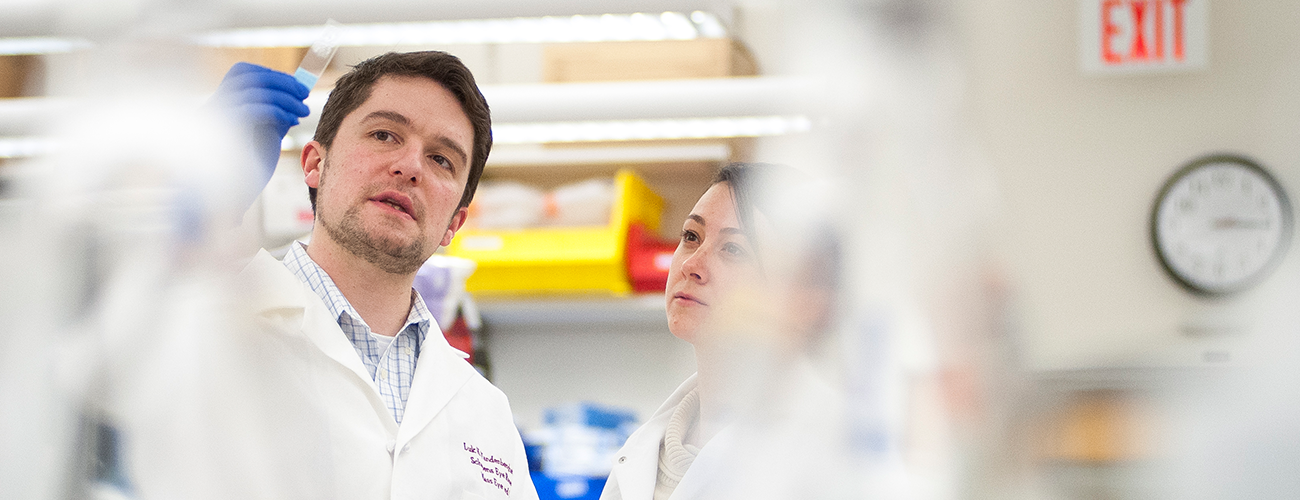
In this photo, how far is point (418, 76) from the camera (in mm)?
761

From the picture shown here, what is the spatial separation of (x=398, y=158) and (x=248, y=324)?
179 millimetres

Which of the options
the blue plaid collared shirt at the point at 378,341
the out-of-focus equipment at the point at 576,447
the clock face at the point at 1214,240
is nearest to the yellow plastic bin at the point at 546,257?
the out-of-focus equipment at the point at 576,447

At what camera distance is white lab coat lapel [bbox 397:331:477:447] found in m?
0.79

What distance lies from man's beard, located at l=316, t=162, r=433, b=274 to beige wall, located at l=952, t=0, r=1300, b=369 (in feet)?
1.56

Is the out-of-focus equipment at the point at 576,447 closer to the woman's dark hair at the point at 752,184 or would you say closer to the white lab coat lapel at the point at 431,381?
the white lab coat lapel at the point at 431,381

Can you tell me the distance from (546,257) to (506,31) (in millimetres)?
1030

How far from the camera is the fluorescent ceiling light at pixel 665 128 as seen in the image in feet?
1.88

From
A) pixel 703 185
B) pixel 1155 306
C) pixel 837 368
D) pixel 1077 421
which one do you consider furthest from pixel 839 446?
pixel 1155 306

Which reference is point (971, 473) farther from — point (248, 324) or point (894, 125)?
point (248, 324)

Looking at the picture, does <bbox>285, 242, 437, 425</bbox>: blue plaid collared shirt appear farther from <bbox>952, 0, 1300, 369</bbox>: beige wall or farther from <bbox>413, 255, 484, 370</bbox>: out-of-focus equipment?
<bbox>952, 0, 1300, 369</bbox>: beige wall

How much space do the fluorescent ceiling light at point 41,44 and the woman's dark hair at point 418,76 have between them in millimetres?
191

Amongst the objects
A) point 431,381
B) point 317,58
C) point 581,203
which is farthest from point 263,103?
point 581,203

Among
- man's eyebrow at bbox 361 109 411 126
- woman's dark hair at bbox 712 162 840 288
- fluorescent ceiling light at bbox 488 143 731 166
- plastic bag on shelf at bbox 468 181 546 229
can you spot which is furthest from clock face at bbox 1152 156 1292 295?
plastic bag on shelf at bbox 468 181 546 229

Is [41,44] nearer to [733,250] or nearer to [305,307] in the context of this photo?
[305,307]
